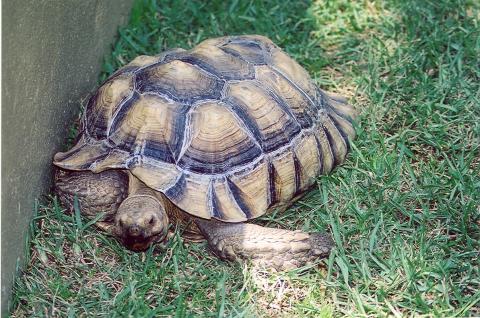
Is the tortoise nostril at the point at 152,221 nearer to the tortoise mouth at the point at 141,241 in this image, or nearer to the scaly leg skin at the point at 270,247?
the tortoise mouth at the point at 141,241

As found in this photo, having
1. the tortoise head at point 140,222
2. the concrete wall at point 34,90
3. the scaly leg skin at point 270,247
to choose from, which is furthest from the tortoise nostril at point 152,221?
the concrete wall at point 34,90

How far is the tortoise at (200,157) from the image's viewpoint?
139 inches

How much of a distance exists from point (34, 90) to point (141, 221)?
761 millimetres

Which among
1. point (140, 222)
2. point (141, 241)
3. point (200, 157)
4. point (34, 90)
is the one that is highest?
point (34, 90)

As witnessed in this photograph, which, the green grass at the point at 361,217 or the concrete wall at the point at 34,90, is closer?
the concrete wall at the point at 34,90

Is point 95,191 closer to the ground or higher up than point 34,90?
closer to the ground

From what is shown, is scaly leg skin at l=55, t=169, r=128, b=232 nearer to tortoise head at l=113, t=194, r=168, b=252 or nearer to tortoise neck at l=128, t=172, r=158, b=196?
tortoise neck at l=128, t=172, r=158, b=196

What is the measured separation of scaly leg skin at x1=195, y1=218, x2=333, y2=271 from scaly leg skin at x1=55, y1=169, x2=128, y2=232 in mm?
504

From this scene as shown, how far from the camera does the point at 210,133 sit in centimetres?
362

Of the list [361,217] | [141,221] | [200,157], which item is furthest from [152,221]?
[361,217]

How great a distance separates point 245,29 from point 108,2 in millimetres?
966

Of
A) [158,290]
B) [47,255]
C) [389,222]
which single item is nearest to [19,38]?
[47,255]

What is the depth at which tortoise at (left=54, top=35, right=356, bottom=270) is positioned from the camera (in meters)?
3.53

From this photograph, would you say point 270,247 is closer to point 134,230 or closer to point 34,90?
point 134,230
